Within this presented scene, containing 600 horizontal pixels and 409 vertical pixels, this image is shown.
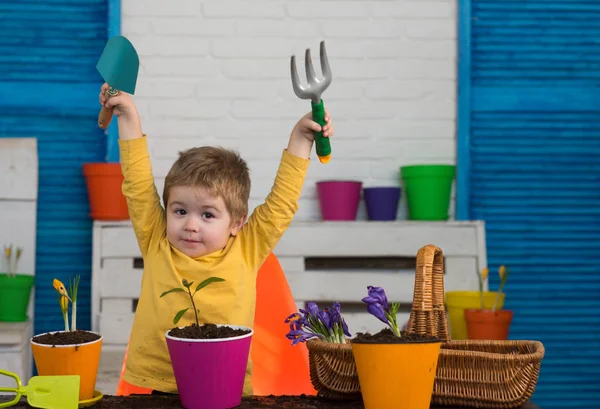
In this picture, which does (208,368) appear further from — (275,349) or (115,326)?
(115,326)

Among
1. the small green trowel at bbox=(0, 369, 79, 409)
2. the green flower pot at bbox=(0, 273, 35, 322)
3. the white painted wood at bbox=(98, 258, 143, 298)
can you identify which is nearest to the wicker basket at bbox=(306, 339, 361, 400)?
the small green trowel at bbox=(0, 369, 79, 409)

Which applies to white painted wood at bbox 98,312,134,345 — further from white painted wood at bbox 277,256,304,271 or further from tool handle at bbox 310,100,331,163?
tool handle at bbox 310,100,331,163

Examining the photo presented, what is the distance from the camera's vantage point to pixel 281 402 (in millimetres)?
991

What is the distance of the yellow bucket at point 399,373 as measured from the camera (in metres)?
0.87

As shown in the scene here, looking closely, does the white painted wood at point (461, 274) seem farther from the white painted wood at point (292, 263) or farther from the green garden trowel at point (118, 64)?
the green garden trowel at point (118, 64)

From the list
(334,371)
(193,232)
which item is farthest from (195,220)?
(334,371)

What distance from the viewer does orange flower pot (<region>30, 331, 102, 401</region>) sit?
94 cm

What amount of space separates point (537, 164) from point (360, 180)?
0.73m

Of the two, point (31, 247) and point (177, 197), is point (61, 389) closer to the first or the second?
point (177, 197)

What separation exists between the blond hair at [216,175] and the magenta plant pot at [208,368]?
0.45m

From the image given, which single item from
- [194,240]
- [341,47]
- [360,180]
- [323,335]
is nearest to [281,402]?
[323,335]

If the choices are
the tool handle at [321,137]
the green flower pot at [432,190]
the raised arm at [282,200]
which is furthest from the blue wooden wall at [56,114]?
the tool handle at [321,137]

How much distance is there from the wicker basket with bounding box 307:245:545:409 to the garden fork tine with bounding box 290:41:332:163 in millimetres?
254

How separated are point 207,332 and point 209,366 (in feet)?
0.17
